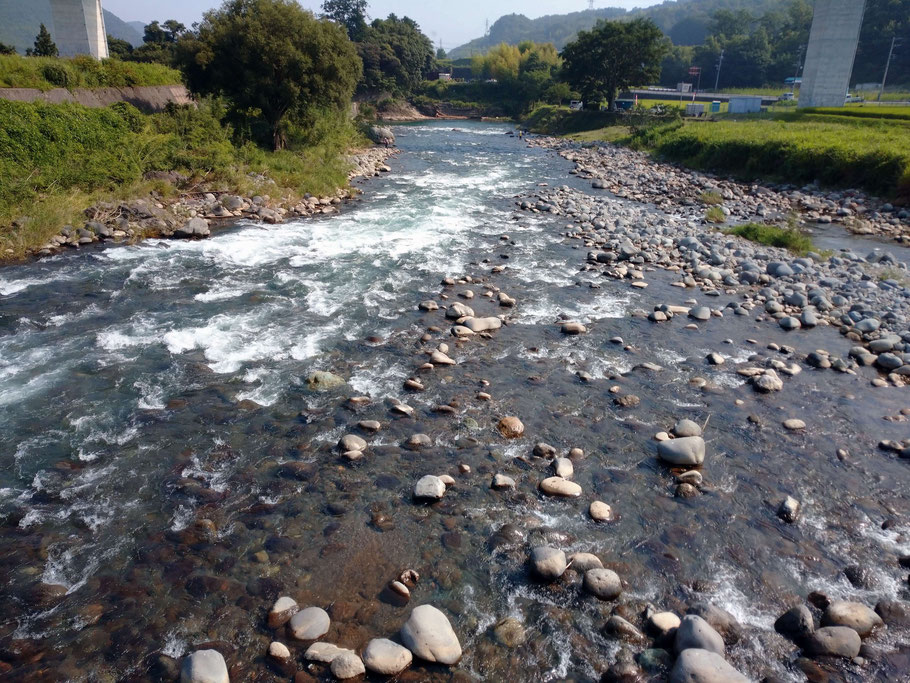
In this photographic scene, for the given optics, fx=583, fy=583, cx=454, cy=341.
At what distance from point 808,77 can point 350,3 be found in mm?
81326

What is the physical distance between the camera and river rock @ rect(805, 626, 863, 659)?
4629 mm

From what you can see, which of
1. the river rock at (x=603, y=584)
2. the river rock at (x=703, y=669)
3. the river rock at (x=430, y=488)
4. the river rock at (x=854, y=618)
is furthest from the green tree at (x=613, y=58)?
the river rock at (x=703, y=669)

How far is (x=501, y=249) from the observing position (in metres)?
16.2

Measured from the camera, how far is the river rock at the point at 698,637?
14.9ft

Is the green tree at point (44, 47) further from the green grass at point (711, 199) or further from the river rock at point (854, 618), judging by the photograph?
the river rock at point (854, 618)

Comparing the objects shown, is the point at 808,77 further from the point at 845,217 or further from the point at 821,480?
the point at 821,480

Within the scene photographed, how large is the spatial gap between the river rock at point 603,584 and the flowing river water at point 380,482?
0.09 meters

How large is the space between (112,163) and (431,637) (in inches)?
743

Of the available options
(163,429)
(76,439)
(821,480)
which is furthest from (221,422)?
(821,480)

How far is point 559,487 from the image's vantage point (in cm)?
650

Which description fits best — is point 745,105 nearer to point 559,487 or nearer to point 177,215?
point 177,215

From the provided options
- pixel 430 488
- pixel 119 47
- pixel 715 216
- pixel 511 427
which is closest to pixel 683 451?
pixel 511 427

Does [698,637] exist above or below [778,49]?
below

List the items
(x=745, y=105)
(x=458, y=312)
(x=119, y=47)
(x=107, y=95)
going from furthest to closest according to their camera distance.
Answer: (x=119, y=47)
(x=745, y=105)
(x=107, y=95)
(x=458, y=312)
